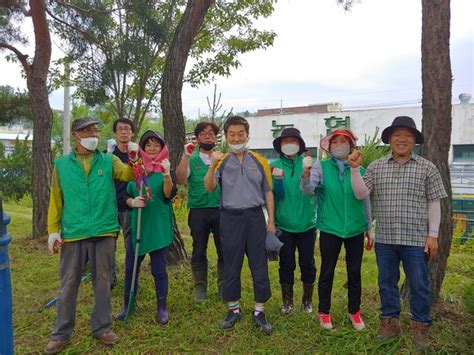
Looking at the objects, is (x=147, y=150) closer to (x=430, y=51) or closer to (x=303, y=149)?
(x=303, y=149)

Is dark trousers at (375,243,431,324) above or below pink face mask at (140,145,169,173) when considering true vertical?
below

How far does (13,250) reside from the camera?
6621mm

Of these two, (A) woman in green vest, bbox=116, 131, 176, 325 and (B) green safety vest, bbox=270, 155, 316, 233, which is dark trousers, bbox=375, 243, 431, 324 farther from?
(A) woman in green vest, bbox=116, 131, 176, 325

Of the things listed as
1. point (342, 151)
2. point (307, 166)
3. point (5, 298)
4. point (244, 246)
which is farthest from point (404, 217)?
point (5, 298)

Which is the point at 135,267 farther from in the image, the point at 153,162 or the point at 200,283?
the point at 153,162

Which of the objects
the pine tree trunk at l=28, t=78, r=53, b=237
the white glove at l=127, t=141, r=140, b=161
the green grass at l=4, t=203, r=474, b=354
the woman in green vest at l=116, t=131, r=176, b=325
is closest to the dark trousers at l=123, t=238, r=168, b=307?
the woman in green vest at l=116, t=131, r=176, b=325

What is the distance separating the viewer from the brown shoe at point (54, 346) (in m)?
3.23

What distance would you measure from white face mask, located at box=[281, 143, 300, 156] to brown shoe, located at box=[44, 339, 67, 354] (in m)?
2.36

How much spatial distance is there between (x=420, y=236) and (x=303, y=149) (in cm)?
124

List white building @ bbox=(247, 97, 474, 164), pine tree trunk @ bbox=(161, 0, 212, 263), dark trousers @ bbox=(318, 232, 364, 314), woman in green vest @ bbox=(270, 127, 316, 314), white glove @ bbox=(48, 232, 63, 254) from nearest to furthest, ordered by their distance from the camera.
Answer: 1. white glove @ bbox=(48, 232, 63, 254)
2. dark trousers @ bbox=(318, 232, 364, 314)
3. woman in green vest @ bbox=(270, 127, 316, 314)
4. pine tree trunk @ bbox=(161, 0, 212, 263)
5. white building @ bbox=(247, 97, 474, 164)

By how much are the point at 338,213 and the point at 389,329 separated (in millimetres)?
967

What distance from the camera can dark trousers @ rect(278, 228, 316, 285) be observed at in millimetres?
3775

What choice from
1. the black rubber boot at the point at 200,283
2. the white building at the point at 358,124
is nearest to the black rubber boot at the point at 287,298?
the black rubber boot at the point at 200,283

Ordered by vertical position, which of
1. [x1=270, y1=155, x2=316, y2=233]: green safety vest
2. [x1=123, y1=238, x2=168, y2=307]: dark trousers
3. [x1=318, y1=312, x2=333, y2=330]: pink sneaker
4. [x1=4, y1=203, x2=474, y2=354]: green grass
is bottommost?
[x1=4, y1=203, x2=474, y2=354]: green grass
